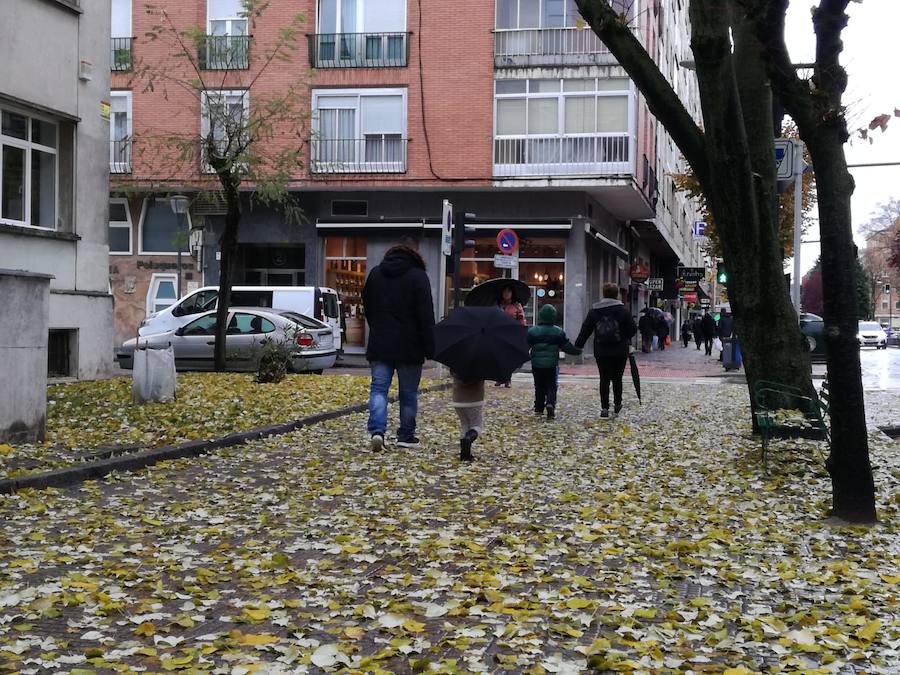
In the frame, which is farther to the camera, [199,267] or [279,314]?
[199,267]

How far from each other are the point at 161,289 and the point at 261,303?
726 cm

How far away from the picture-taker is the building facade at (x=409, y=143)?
98.7 ft

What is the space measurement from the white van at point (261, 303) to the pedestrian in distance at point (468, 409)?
13868 mm

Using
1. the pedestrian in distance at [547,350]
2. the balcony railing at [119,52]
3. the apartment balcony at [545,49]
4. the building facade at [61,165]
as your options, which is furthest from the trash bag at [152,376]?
the apartment balcony at [545,49]

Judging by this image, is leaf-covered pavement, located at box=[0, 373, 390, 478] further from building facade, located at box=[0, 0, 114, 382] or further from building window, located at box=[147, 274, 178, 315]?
building window, located at box=[147, 274, 178, 315]

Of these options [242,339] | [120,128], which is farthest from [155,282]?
[242,339]

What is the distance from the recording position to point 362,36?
31.1 metres

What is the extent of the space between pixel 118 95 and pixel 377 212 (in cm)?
853

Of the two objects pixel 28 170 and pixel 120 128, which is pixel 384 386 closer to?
pixel 28 170

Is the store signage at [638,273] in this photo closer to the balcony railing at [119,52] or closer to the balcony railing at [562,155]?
the balcony railing at [562,155]

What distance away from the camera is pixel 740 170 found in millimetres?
9672

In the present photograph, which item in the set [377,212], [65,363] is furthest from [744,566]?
[377,212]

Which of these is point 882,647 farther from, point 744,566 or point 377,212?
point 377,212

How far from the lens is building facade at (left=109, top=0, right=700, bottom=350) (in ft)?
98.7
